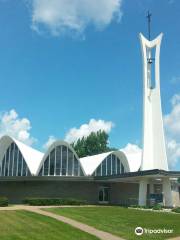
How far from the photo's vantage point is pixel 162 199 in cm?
3625

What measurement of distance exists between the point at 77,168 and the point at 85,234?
2857cm

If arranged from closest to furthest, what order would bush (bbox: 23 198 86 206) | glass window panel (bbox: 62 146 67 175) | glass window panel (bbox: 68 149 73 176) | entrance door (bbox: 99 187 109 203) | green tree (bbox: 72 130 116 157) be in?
bush (bbox: 23 198 86 206) < glass window panel (bbox: 62 146 67 175) < glass window panel (bbox: 68 149 73 176) < entrance door (bbox: 99 187 109 203) < green tree (bbox: 72 130 116 157)

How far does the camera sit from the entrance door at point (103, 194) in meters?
45.9

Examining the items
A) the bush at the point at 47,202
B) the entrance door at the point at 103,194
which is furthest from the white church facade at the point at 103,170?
the bush at the point at 47,202

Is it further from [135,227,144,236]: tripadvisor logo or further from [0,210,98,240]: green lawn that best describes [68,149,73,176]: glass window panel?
[135,227,144,236]: tripadvisor logo

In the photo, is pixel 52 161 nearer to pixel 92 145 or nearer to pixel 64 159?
pixel 64 159

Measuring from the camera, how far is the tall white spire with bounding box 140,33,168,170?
3734 centimetres

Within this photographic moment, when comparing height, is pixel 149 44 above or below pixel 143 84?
above

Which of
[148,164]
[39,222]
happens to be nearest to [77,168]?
[148,164]

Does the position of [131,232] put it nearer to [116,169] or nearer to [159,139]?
[159,139]

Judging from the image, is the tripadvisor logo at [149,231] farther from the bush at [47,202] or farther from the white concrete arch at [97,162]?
the white concrete arch at [97,162]

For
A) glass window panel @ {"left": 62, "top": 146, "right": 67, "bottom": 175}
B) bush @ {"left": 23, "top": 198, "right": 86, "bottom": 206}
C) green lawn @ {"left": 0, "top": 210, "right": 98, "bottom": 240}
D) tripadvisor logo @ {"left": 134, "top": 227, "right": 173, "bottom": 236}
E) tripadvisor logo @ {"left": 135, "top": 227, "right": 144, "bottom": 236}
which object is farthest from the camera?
glass window panel @ {"left": 62, "top": 146, "right": 67, "bottom": 175}

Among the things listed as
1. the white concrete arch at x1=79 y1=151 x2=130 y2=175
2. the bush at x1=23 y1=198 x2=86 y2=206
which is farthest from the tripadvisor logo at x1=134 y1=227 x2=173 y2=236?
the white concrete arch at x1=79 y1=151 x2=130 y2=175

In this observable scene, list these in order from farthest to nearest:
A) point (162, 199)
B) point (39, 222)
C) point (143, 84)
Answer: point (143, 84), point (162, 199), point (39, 222)
